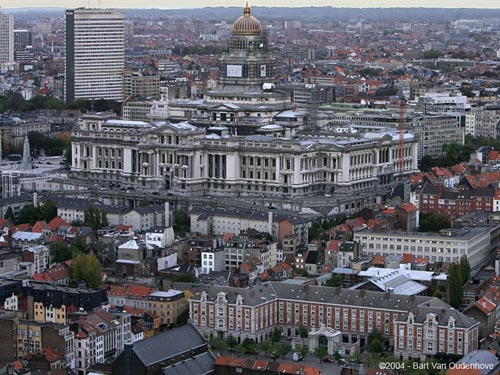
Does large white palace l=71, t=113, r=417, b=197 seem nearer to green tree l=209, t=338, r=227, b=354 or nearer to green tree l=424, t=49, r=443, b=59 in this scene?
green tree l=209, t=338, r=227, b=354

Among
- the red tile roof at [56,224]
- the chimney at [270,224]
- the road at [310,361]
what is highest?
the chimney at [270,224]

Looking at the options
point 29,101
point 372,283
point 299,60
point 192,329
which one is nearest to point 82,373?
point 192,329

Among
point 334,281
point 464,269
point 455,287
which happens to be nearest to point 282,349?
point 334,281

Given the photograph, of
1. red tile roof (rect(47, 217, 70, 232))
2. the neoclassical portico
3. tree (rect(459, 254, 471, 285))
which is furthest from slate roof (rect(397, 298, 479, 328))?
red tile roof (rect(47, 217, 70, 232))

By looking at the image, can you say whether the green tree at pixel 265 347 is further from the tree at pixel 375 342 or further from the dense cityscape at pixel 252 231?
the tree at pixel 375 342

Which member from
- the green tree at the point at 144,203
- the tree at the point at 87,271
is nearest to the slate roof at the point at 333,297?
the tree at the point at 87,271

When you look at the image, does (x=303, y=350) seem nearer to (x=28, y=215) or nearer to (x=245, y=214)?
(x=245, y=214)

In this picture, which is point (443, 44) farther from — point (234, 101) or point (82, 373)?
point (82, 373)
